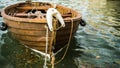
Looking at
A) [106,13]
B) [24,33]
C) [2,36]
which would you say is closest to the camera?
[24,33]

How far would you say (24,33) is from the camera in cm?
861

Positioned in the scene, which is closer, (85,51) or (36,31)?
(36,31)

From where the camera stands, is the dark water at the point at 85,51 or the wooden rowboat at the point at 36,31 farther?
the dark water at the point at 85,51

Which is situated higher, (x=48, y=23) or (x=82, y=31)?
(x=48, y=23)

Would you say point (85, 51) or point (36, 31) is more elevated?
point (36, 31)

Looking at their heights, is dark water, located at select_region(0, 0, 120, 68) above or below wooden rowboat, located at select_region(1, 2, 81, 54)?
below

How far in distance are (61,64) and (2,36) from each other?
13.8 feet

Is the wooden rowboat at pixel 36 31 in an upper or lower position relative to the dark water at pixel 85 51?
upper

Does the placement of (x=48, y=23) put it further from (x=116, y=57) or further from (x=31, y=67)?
(x=116, y=57)

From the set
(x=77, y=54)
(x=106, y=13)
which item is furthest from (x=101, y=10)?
(x=77, y=54)

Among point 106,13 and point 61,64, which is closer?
point 61,64

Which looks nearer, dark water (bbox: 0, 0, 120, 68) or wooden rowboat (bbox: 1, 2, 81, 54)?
wooden rowboat (bbox: 1, 2, 81, 54)

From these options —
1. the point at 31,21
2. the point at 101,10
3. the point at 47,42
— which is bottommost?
the point at 101,10

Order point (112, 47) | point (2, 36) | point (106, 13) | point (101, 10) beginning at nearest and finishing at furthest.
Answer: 1. point (112, 47)
2. point (2, 36)
3. point (106, 13)
4. point (101, 10)
